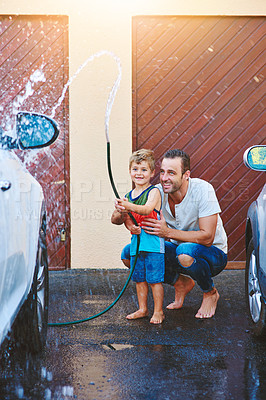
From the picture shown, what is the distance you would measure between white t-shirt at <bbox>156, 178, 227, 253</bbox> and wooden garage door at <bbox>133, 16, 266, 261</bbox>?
217 centimetres

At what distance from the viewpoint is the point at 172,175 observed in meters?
4.00

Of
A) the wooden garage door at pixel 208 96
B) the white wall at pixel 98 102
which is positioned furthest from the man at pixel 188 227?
the wooden garage door at pixel 208 96

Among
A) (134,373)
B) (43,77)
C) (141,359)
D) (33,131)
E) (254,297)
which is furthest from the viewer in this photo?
(43,77)

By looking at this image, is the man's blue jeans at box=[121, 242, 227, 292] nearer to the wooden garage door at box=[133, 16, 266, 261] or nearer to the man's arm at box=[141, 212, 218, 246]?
the man's arm at box=[141, 212, 218, 246]

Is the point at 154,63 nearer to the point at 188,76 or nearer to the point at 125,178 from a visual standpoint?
the point at 188,76

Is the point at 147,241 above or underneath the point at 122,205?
underneath

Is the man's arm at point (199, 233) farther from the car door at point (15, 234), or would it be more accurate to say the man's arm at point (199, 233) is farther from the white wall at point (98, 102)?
the white wall at point (98, 102)

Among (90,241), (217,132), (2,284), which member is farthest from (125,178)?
(2,284)

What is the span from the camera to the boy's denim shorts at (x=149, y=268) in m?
3.83

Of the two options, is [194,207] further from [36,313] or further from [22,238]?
[22,238]

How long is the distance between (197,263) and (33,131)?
6.02 ft

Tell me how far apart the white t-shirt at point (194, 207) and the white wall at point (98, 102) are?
2.07 meters

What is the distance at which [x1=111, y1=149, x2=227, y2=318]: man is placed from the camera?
3920mm

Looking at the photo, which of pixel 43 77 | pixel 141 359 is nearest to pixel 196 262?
pixel 141 359
